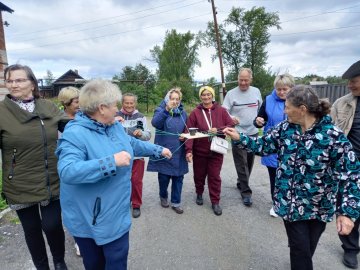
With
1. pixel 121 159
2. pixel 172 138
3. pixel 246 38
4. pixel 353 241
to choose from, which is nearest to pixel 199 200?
pixel 172 138

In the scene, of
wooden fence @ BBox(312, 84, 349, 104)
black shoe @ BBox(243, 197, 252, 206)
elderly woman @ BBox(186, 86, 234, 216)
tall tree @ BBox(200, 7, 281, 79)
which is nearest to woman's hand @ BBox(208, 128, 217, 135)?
elderly woman @ BBox(186, 86, 234, 216)

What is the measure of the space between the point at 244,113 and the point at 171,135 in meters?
1.36

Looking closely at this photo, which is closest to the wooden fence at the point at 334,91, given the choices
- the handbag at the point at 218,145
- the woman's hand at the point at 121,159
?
the handbag at the point at 218,145

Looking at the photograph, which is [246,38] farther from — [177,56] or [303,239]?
[303,239]

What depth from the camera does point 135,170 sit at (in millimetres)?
4133

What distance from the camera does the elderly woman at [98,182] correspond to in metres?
1.80

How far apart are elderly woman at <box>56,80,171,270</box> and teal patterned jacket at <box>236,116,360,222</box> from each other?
4.24 feet

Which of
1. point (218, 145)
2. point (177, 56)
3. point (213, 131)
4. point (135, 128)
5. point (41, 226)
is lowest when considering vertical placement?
point (41, 226)

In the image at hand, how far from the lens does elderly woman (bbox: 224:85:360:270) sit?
205cm

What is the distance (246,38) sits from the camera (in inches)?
1431

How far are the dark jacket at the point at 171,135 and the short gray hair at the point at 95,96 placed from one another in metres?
2.11

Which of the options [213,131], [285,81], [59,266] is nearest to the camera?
[59,266]

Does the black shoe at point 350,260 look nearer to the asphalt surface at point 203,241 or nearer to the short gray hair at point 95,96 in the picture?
the asphalt surface at point 203,241

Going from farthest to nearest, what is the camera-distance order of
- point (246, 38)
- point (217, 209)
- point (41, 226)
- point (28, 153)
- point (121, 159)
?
point (246, 38) → point (217, 209) → point (41, 226) → point (28, 153) → point (121, 159)
